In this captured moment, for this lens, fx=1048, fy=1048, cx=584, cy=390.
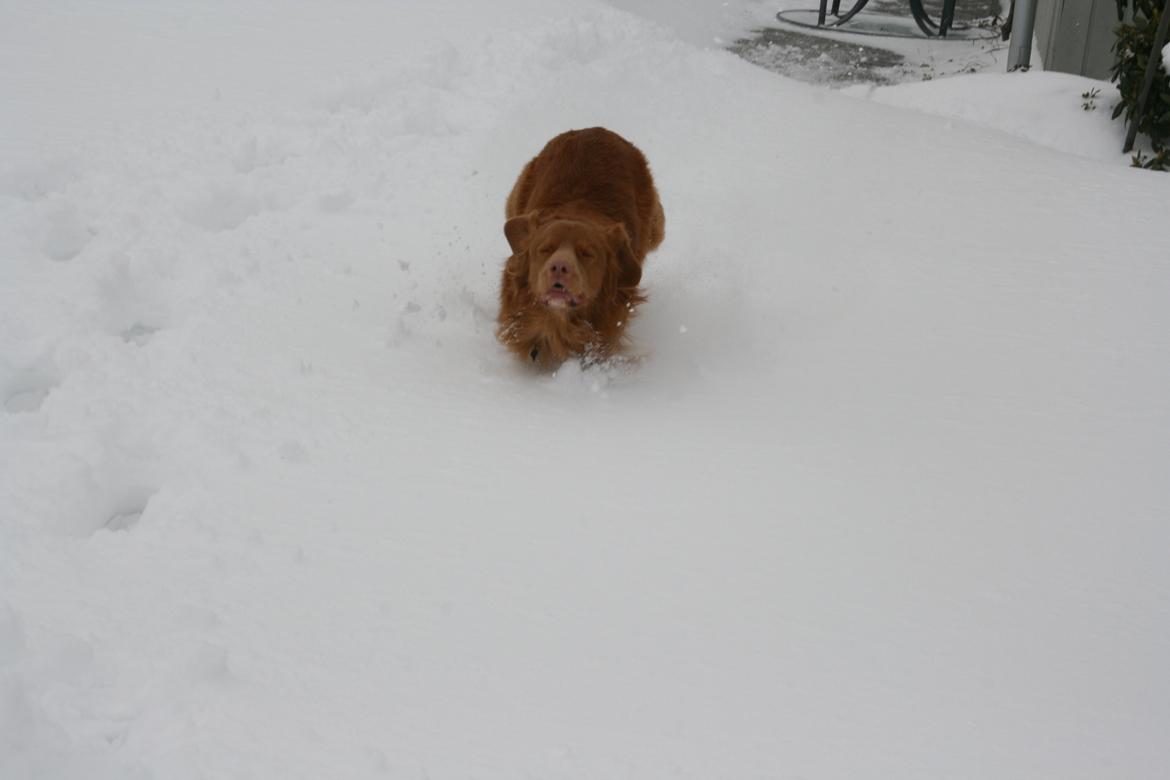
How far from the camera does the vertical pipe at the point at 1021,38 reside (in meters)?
8.70

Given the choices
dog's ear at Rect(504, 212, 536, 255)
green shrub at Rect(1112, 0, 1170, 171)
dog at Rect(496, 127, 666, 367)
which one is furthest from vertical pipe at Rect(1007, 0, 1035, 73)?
dog's ear at Rect(504, 212, 536, 255)

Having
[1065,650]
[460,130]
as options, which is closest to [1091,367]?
[1065,650]

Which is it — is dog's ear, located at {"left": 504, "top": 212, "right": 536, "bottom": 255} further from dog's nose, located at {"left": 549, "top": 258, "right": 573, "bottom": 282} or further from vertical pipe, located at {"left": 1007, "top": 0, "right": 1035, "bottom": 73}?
vertical pipe, located at {"left": 1007, "top": 0, "right": 1035, "bottom": 73}

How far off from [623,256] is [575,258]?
1.29ft

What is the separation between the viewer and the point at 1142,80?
6.72 m

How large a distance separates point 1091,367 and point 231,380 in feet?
10.3

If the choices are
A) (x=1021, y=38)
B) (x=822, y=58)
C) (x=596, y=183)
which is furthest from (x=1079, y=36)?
(x=596, y=183)

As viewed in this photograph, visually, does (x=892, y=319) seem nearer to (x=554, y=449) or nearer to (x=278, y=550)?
(x=554, y=449)

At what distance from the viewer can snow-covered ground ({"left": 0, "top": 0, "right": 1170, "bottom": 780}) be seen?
2240 mm

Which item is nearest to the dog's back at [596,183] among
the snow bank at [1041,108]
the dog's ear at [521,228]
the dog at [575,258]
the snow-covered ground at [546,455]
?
the dog at [575,258]

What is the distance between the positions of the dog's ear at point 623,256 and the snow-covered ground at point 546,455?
1.06ft

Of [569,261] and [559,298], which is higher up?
[569,261]

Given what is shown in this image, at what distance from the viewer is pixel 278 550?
2.72 metres

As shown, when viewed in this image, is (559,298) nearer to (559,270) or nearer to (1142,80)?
(559,270)
